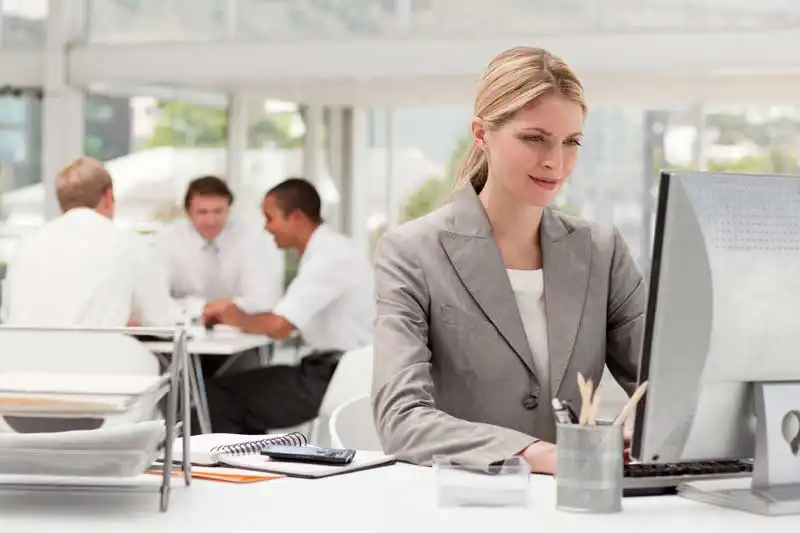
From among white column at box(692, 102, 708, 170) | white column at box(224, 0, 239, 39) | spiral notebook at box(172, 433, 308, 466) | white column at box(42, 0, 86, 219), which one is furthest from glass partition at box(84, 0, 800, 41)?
spiral notebook at box(172, 433, 308, 466)

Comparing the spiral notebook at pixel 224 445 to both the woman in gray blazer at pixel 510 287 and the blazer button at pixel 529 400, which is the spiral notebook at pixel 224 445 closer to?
the woman in gray blazer at pixel 510 287

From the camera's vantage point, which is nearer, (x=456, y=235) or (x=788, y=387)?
(x=788, y=387)

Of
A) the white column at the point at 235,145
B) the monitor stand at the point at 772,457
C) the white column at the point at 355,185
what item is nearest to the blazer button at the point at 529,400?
the monitor stand at the point at 772,457

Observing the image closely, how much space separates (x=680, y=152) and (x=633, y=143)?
0.37 meters

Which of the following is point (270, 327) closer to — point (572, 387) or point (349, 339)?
point (349, 339)

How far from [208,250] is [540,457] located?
4969 mm

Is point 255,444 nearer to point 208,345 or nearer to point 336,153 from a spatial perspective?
point 208,345

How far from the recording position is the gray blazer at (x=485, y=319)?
104 inches

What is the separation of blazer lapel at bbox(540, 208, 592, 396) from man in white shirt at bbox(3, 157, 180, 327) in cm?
286

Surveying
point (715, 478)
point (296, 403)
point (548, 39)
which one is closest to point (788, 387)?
point (715, 478)

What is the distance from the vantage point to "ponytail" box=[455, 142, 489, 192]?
285 centimetres

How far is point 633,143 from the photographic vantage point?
9.98 m

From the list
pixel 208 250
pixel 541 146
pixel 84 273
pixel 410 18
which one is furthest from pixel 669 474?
pixel 410 18

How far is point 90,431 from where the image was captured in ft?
6.37
